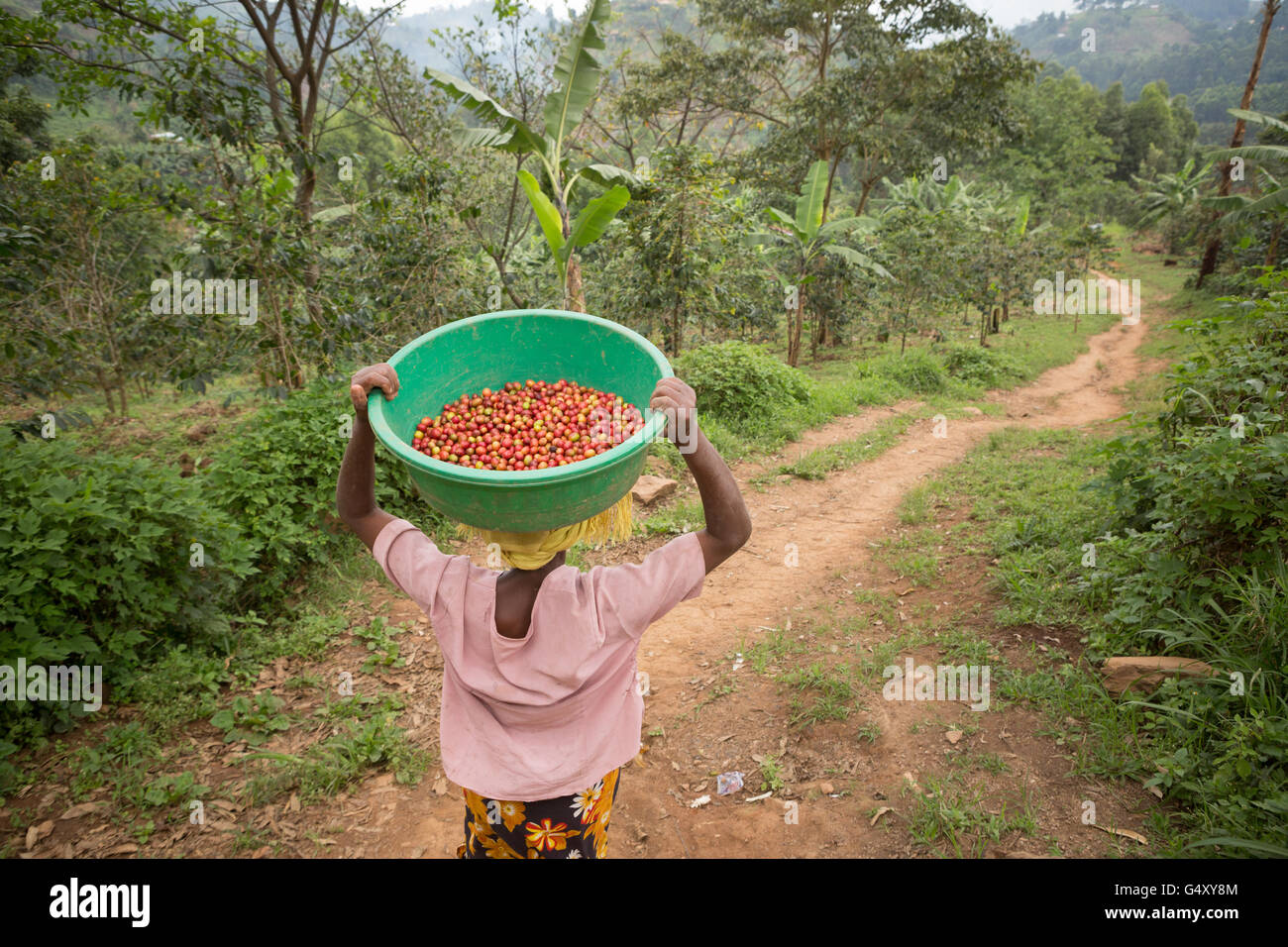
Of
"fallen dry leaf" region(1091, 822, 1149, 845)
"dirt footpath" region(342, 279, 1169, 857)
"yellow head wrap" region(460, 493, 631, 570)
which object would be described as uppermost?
"yellow head wrap" region(460, 493, 631, 570)

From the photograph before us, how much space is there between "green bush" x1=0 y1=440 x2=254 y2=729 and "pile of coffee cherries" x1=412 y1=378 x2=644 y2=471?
2757mm

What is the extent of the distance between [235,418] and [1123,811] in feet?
35.4

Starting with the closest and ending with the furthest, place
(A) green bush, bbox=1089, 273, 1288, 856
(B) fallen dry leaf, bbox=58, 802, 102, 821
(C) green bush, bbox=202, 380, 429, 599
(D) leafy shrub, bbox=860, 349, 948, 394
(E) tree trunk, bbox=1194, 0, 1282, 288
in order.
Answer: (A) green bush, bbox=1089, 273, 1288, 856 < (B) fallen dry leaf, bbox=58, 802, 102, 821 < (C) green bush, bbox=202, 380, 429, 599 < (D) leafy shrub, bbox=860, 349, 948, 394 < (E) tree trunk, bbox=1194, 0, 1282, 288

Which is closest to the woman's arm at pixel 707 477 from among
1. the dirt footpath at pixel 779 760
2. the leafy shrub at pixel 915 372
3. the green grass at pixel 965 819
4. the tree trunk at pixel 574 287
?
the dirt footpath at pixel 779 760

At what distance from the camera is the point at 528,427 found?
2340 mm

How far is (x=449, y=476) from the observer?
5.20 ft

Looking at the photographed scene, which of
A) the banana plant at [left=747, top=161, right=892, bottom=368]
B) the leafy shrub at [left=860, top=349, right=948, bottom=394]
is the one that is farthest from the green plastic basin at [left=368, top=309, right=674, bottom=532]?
the banana plant at [left=747, top=161, right=892, bottom=368]

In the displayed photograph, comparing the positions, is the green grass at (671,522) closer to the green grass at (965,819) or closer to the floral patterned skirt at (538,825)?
the green grass at (965,819)

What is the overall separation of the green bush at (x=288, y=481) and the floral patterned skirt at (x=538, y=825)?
3545mm

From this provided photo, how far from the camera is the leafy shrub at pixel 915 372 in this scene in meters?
12.3

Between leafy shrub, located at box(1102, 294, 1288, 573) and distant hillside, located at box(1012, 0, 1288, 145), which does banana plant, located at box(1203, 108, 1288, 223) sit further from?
leafy shrub, located at box(1102, 294, 1288, 573)

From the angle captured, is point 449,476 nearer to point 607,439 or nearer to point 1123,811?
point 607,439

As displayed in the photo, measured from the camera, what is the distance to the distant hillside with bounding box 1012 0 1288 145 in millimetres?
49156

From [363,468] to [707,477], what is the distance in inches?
38.6
